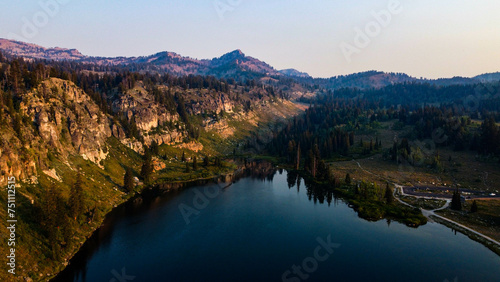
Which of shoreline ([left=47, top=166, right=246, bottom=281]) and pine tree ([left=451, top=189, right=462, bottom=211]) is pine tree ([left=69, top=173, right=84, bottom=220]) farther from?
pine tree ([left=451, top=189, right=462, bottom=211])

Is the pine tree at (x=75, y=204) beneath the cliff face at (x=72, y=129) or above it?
beneath

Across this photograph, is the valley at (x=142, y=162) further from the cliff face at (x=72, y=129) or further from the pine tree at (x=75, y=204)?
the cliff face at (x=72, y=129)

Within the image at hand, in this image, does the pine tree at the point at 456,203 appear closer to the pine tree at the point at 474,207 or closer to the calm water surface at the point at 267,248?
the pine tree at the point at 474,207

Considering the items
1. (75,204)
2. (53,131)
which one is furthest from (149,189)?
(75,204)

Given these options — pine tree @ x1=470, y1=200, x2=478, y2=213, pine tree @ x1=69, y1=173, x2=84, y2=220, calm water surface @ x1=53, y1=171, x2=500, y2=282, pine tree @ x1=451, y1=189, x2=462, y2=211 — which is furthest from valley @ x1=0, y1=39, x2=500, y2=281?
calm water surface @ x1=53, y1=171, x2=500, y2=282

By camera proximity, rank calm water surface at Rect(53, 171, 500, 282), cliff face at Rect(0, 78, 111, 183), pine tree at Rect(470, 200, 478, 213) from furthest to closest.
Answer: pine tree at Rect(470, 200, 478, 213) < cliff face at Rect(0, 78, 111, 183) < calm water surface at Rect(53, 171, 500, 282)

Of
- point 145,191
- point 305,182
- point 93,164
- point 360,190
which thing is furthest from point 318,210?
point 93,164

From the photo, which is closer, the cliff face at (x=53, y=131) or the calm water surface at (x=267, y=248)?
the calm water surface at (x=267, y=248)

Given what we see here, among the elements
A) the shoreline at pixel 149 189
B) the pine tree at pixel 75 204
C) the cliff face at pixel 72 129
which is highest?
the cliff face at pixel 72 129

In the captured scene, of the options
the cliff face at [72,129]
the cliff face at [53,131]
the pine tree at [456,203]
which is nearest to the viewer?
the cliff face at [53,131]

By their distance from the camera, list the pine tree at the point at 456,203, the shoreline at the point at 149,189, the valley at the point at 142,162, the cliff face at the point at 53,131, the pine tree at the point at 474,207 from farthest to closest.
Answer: the pine tree at the point at 456,203
the pine tree at the point at 474,207
the cliff face at the point at 53,131
the valley at the point at 142,162
the shoreline at the point at 149,189

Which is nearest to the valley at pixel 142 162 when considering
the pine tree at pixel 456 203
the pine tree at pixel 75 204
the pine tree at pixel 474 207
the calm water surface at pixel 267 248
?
the pine tree at pixel 75 204
